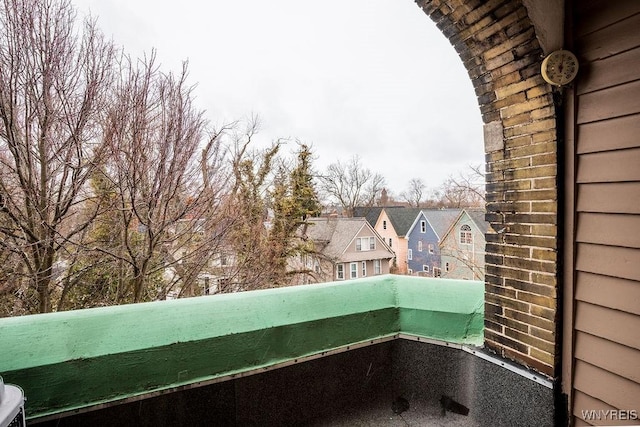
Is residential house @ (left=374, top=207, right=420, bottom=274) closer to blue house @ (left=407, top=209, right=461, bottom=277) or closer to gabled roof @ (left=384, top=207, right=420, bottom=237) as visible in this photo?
gabled roof @ (left=384, top=207, right=420, bottom=237)

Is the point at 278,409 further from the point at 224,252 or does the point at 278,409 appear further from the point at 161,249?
the point at 224,252

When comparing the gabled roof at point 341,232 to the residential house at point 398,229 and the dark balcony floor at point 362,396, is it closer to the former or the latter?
the residential house at point 398,229

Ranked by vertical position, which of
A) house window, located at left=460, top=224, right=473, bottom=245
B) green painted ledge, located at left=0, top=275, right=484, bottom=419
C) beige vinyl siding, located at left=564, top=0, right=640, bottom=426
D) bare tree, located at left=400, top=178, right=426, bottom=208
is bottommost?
house window, located at left=460, top=224, right=473, bottom=245

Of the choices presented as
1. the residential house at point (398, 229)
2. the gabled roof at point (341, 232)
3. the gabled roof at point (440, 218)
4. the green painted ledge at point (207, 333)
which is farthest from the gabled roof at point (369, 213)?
the green painted ledge at point (207, 333)

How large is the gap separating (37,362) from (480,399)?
98.0 inches

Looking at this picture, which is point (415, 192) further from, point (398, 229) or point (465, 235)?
point (465, 235)

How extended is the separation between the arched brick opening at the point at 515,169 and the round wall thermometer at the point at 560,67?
0.26ft

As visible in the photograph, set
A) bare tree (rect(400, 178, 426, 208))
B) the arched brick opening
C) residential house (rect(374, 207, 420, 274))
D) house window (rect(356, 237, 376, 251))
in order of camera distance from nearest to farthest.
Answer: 1. the arched brick opening
2. house window (rect(356, 237, 376, 251))
3. residential house (rect(374, 207, 420, 274))
4. bare tree (rect(400, 178, 426, 208))

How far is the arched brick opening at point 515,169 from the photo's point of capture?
1.75m

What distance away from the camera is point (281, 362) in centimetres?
204

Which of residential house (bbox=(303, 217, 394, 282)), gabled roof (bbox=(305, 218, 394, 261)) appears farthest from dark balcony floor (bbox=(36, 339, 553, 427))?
gabled roof (bbox=(305, 218, 394, 261))

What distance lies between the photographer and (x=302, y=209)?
13836mm

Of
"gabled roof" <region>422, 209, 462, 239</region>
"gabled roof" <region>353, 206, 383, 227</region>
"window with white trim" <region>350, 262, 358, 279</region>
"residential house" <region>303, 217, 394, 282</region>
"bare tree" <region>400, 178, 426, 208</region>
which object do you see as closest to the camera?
"residential house" <region>303, 217, 394, 282</region>

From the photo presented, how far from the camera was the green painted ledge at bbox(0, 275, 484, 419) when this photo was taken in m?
1.56
